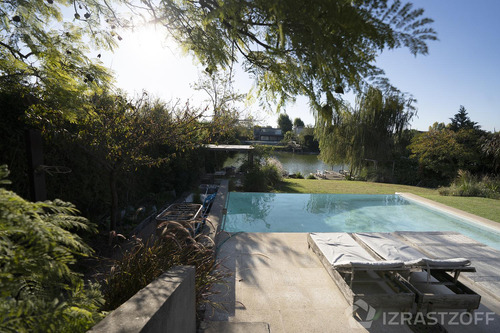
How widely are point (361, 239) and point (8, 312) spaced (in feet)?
16.7

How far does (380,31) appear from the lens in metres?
1.98

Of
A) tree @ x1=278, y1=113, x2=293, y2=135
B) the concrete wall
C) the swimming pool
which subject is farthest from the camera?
tree @ x1=278, y1=113, x2=293, y2=135

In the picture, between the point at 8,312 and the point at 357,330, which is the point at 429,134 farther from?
the point at 8,312

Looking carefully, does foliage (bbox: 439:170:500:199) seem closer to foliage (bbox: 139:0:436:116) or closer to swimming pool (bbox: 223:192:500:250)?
swimming pool (bbox: 223:192:500:250)

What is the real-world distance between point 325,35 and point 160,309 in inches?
91.7

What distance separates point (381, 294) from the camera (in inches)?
117

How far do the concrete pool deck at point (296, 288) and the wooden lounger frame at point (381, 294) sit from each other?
0.14 metres

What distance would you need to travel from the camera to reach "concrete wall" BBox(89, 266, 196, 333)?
1115 millimetres

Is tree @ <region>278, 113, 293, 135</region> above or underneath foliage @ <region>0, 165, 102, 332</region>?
above

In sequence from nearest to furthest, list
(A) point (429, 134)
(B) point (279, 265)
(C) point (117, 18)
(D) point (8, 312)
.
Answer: (D) point (8, 312) → (C) point (117, 18) → (B) point (279, 265) → (A) point (429, 134)

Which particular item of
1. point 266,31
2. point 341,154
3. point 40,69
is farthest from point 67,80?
point 341,154

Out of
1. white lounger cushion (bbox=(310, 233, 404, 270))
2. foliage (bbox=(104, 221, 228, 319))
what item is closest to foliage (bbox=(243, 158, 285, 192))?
white lounger cushion (bbox=(310, 233, 404, 270))

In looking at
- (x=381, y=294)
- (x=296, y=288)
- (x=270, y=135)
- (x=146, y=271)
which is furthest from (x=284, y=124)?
(x=146, y=271)

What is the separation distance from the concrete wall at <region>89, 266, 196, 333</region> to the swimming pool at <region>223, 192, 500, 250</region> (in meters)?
4.76
